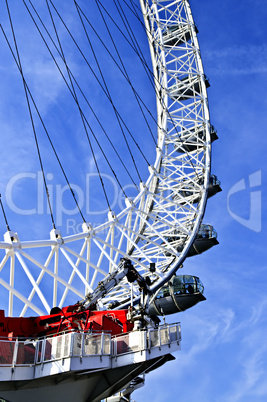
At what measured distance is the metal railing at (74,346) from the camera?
55.2 feet

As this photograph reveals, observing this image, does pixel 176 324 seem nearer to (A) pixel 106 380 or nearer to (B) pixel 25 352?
(A) pixel 106 380

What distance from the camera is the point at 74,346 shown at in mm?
17922

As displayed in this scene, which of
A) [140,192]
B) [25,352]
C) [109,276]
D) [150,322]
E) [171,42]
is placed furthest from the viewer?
[171,42]

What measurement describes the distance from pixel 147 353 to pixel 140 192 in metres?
17.9

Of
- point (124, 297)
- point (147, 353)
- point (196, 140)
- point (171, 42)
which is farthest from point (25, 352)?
point (171, 42)

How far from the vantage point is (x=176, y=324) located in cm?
2317

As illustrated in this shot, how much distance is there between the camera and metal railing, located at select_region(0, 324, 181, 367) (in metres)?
16.8

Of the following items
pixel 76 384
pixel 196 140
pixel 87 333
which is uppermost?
pixel 196 140

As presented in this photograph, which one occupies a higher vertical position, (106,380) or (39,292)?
(39,292)

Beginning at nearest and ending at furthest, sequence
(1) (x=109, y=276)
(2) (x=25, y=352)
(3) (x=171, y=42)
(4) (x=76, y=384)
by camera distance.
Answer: (2) (x=25, y=352)
(4) (x=76, y=384)
(1) (x=109, y=276)
(3) (x=171, y=42)

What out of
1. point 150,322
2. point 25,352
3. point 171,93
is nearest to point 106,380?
point 150,322

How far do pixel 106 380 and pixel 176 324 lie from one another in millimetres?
4070

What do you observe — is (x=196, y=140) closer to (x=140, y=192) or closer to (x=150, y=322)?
(x=140, y=192)

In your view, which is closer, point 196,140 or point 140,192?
point 140,192
